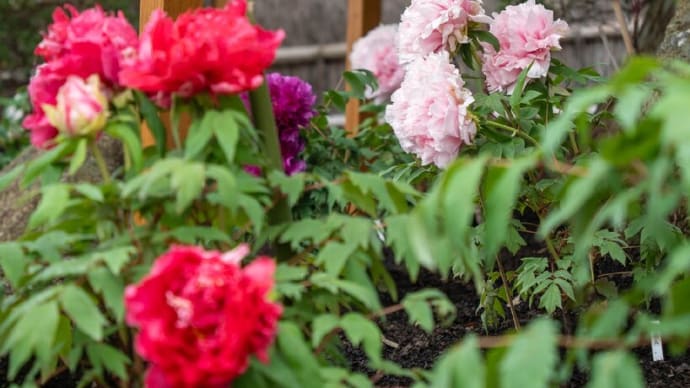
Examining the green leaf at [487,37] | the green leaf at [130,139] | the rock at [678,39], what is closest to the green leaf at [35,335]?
the green leaf at [130,139]

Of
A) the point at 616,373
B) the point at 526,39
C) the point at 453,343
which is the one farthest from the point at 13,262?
the point at 453,343

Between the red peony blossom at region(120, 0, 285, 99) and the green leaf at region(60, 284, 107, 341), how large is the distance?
28cm

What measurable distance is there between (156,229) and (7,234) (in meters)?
1.85

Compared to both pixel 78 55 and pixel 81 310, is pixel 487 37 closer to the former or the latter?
pixel 78 55

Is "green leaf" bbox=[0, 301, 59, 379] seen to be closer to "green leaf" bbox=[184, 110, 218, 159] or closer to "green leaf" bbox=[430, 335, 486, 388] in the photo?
"green leaf" bbox=[184, 110, 218, 159]

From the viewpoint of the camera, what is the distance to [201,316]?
1.19 m

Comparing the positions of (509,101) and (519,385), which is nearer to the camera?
(519,385)

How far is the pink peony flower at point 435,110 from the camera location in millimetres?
1986

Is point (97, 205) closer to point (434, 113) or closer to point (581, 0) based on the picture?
point (434, 113)

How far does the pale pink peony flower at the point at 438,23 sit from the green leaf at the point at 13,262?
103 cm

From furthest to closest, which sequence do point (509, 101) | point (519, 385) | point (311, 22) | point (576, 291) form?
1. point (311, 22)
2. point (576, 291)
3. point (509, 101)
4. point (519, 385)

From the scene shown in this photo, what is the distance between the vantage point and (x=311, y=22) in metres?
6.79

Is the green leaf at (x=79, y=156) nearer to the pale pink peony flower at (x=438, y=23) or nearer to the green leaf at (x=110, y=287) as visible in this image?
the green leaf at (x=110, y=287)

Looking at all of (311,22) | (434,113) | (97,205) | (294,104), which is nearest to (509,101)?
(434,113)
